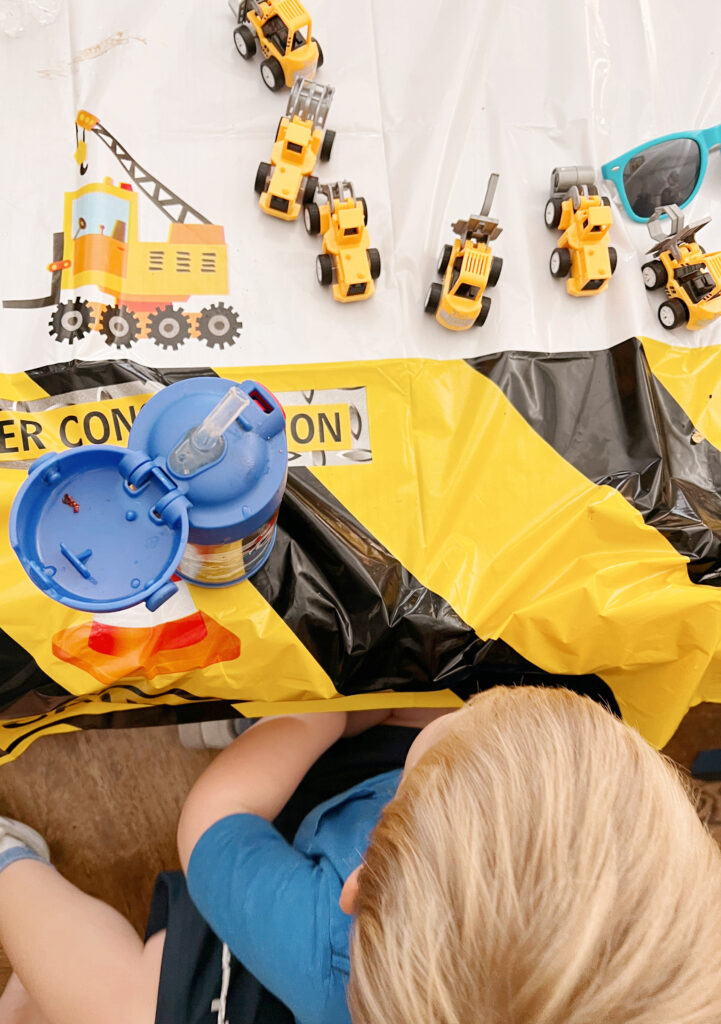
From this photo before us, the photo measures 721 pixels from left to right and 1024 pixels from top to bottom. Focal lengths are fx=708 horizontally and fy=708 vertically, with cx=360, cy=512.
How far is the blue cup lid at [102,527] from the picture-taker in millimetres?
443

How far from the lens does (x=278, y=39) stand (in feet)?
2.29

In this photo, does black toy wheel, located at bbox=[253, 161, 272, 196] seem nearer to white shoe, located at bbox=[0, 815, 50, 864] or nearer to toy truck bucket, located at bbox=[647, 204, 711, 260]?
toy truck bucket, located at bbox=[647, 204, 711, 260]

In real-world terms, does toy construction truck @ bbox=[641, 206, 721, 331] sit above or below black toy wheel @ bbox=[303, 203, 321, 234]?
below

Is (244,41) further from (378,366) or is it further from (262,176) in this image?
(378,366)

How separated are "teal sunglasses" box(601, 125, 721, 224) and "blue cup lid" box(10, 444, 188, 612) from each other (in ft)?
1.93

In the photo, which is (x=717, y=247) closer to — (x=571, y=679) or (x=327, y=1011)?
(x=571, y=679)

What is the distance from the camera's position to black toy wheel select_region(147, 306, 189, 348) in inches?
26.4

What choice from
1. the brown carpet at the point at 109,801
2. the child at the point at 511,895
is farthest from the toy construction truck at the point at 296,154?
the brown carpet at the point at 109,801

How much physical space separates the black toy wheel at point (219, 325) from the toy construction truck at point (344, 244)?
0.09 m

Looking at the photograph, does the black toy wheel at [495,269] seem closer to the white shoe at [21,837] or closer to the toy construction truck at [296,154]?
the toy construction truck at [296,154]

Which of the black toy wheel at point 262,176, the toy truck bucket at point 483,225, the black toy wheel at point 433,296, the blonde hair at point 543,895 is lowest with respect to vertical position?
the blonde hair at point 543,895

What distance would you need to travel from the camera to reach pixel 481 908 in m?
0.37

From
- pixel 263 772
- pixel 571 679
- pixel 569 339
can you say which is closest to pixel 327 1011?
pixel 263 772

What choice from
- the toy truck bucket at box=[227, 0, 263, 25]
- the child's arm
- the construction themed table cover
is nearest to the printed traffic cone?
the construction themed table cover
